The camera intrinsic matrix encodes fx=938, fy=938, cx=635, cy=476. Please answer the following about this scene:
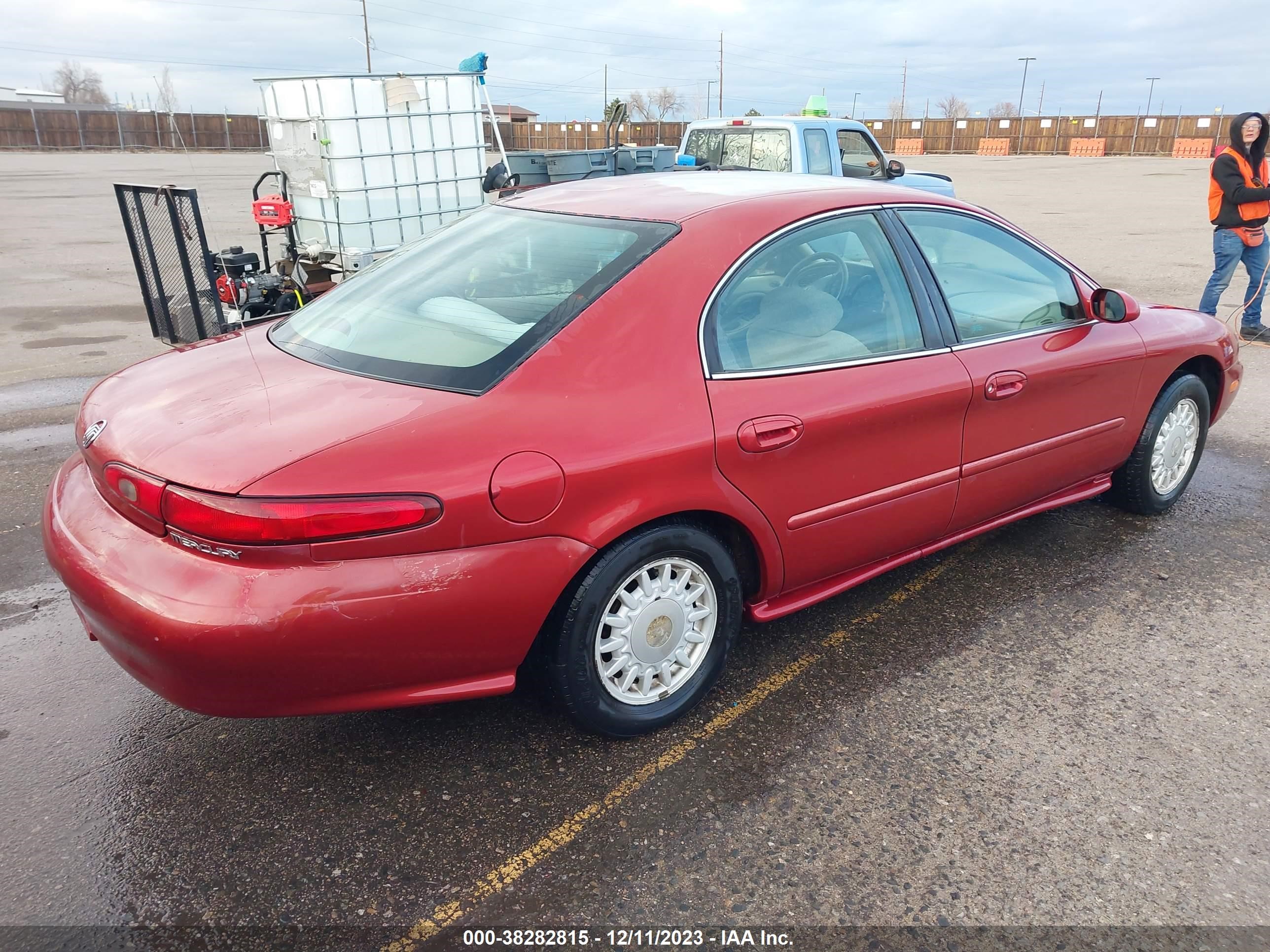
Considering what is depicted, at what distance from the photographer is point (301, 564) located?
2.13m

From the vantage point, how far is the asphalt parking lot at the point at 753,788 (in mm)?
2189

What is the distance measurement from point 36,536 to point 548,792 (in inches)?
117

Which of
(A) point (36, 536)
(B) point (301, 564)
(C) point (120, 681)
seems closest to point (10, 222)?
(A) point (36, 536)

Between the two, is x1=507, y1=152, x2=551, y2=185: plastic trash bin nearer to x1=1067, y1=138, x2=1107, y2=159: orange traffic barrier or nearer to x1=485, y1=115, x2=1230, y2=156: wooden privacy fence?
x1=485, y1=115, x2=1230, y2=156: wooden privacy fence

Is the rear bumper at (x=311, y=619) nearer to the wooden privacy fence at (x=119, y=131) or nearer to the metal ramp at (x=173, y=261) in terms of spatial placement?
the metal ramp at (x=173, y=261)

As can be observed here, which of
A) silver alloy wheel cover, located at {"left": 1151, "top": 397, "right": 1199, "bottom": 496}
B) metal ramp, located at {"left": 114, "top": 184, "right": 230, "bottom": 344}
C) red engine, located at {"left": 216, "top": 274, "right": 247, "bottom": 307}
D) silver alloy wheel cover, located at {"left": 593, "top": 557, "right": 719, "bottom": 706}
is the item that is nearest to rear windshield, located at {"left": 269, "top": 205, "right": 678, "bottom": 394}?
silver alloy wheel cover, located at {"left": 593, "top": 557, "right": 719, "bottom": 706}

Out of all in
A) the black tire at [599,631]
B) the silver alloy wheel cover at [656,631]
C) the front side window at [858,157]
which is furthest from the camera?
the front side window at [858,157]

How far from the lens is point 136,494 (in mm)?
2289

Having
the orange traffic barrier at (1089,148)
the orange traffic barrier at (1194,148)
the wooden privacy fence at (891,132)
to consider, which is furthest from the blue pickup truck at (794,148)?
the orange traffic barrier at (1089,148)

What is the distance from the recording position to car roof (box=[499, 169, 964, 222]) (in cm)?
302

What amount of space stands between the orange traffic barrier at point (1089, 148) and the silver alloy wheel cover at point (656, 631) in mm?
53768

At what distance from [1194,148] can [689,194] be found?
52.3 meters

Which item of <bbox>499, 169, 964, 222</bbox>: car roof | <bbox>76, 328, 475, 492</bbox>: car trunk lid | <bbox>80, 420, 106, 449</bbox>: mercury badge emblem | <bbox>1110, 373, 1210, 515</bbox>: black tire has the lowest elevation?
<bbox>1110, 373, 1210, 515</bbox>: black tire

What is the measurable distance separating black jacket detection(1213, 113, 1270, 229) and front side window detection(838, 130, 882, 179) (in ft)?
11.5
